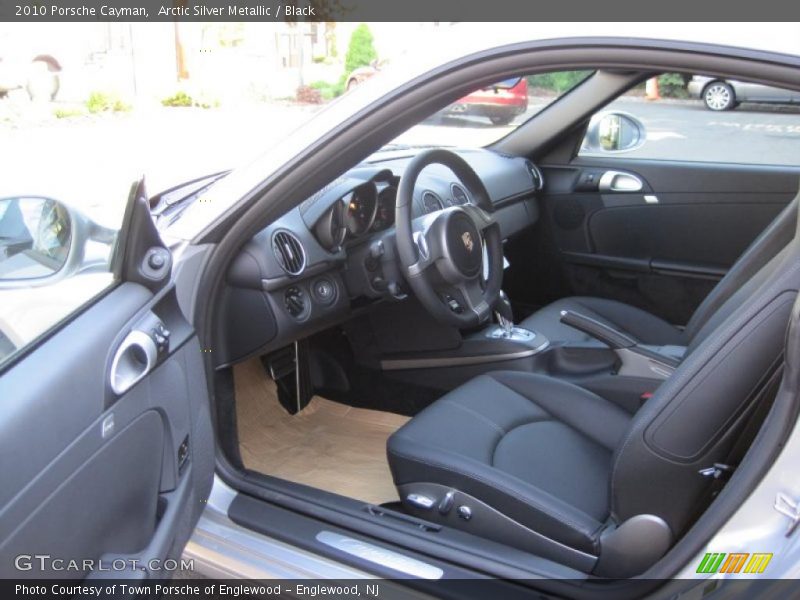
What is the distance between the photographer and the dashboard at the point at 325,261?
2.22 m

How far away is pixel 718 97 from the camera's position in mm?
2822

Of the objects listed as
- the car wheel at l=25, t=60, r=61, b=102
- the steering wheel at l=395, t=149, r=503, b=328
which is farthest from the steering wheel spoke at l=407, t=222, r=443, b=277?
the car wheel at l=25, t=60, r=61, b=102

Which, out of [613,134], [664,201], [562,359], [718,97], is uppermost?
[718,97]

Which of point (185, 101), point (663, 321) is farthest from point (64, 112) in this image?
point (185, 101)

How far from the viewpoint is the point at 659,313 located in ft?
11.5

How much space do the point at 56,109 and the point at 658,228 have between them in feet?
8.53

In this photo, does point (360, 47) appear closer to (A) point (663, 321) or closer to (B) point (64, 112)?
(A) point (663, 321)

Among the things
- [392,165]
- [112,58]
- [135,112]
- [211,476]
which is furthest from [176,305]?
[135,112]

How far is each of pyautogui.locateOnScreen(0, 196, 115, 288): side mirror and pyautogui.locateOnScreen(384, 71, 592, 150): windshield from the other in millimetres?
1945

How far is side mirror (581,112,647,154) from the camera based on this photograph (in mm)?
3604

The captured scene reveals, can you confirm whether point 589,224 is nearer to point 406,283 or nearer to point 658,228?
point 658,228

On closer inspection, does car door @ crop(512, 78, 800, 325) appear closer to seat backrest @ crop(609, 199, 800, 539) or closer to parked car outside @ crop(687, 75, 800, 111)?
parked car outside @ crop(687, 75, 800, 111)

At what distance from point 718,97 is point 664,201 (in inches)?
29.1

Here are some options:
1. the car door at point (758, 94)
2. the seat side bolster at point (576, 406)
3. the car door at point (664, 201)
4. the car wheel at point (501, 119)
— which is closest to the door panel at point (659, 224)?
the car door at point (664, 201)
